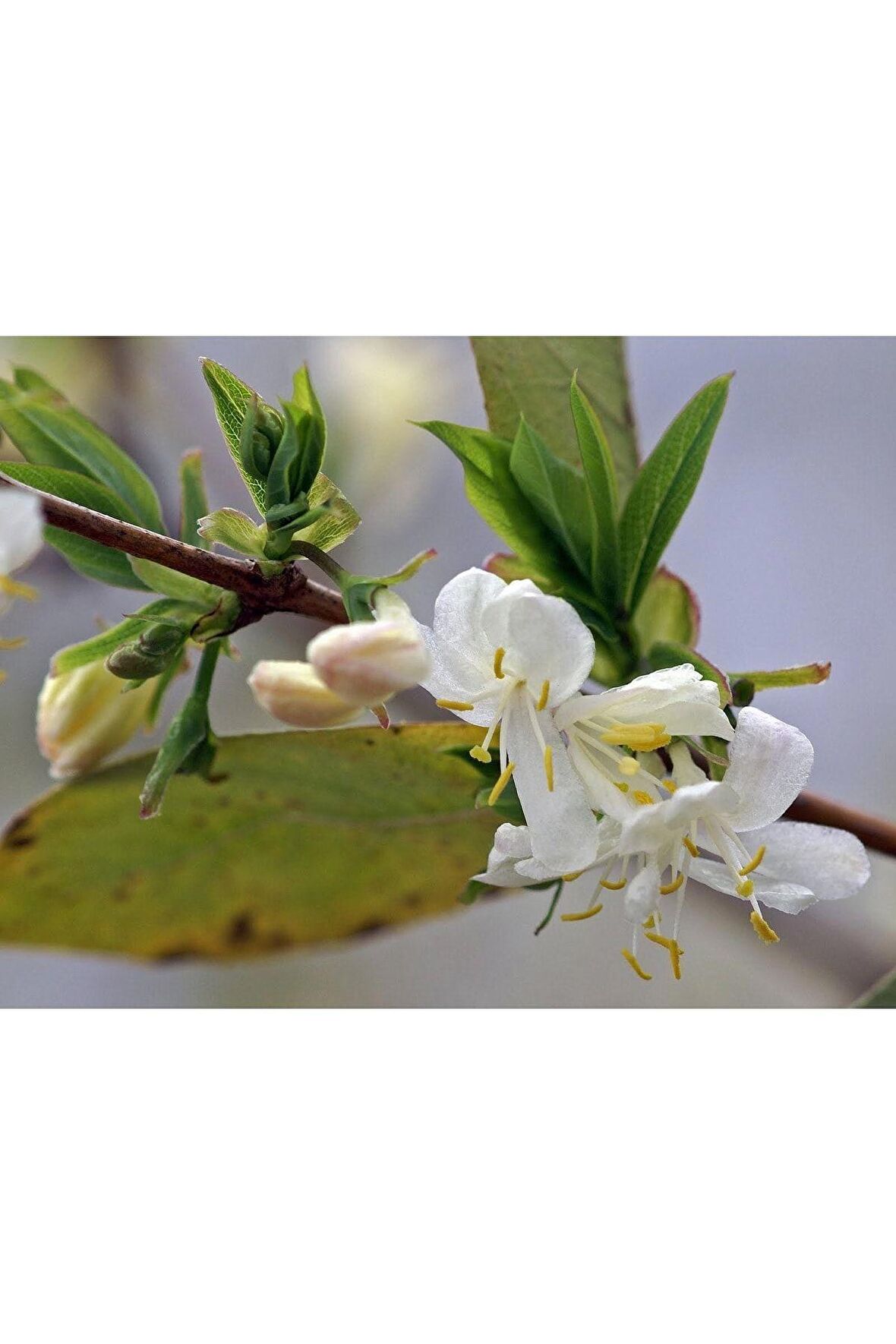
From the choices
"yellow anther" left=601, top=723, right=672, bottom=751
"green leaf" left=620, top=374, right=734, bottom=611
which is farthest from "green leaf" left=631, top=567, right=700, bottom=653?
"yellow anther" left=601, top=723, right=672, bottom=751

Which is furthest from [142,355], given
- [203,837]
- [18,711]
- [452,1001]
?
[452,1001]

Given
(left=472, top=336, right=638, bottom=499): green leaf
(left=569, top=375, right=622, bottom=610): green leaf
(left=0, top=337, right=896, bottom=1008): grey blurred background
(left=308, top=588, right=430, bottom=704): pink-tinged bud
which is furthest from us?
(left=0, top=337, right=896, bottom=1008): grey blurred background

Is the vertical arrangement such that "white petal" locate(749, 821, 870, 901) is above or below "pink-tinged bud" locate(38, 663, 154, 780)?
below

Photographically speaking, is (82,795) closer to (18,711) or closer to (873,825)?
(873,825)

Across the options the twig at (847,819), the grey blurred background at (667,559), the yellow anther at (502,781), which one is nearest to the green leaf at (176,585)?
the yellow anther at (502,781)

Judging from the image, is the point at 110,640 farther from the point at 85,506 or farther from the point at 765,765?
the point at 765,765

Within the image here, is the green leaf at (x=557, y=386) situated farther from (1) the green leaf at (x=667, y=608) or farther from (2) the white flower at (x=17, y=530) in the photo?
(2) the white flower at (x=17, y=530)

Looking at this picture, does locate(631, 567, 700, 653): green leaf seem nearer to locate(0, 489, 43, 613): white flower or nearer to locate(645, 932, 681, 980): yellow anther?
locate(645, 932, 681, 980): yellow anther
